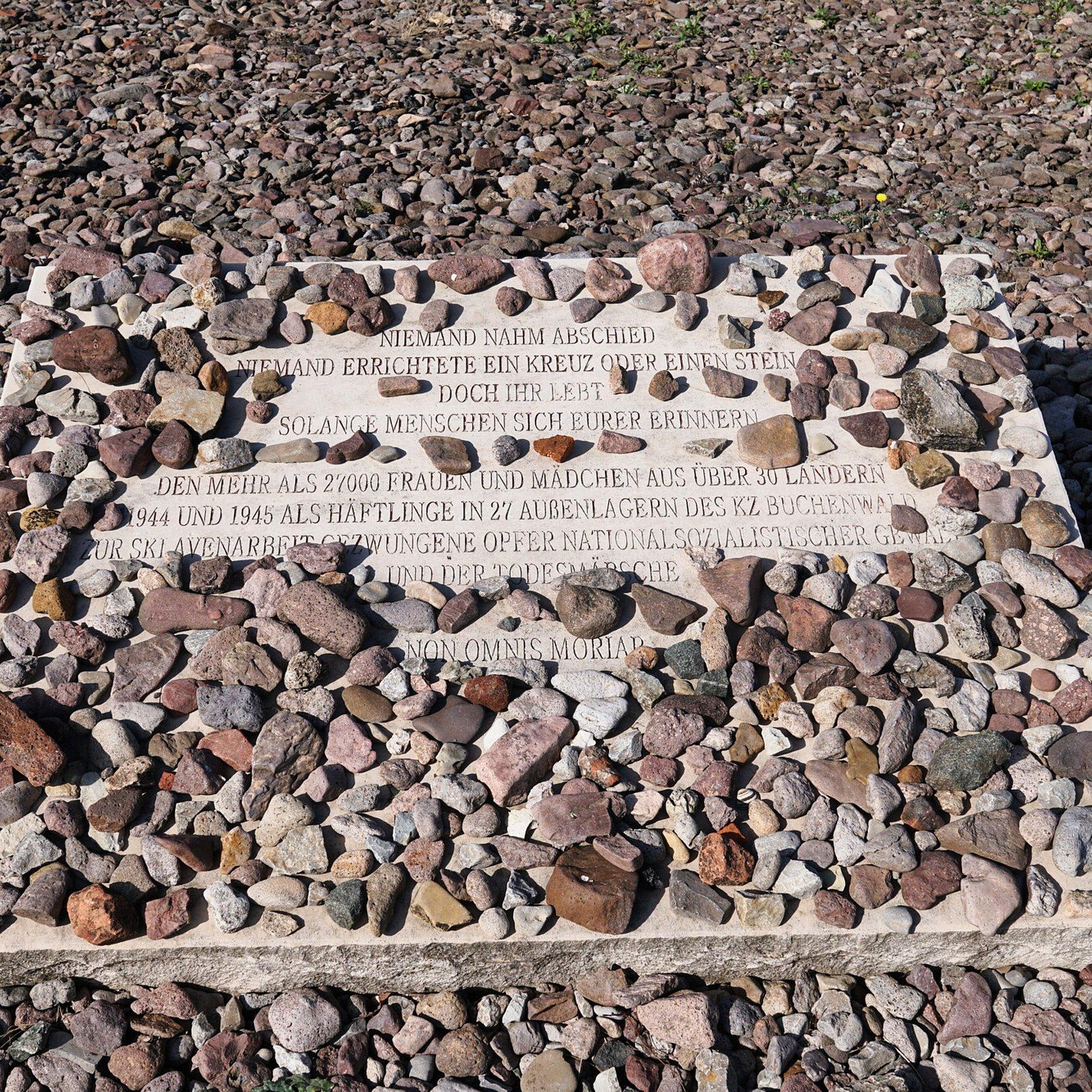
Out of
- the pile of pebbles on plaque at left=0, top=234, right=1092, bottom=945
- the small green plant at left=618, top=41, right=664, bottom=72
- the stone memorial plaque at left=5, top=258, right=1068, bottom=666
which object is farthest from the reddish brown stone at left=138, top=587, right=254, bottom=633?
the small green plant at left=618, top=41, right=664, bottom=72

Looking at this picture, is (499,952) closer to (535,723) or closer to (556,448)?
(535,723)

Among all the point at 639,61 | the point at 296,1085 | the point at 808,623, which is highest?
the point at 639,61

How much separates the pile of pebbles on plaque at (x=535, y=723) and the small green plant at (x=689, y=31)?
4.50 m

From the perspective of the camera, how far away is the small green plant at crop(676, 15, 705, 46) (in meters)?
7.38

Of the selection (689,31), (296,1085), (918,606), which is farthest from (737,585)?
(689,31)

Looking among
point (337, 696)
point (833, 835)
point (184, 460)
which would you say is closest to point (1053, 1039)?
point (833, 835)

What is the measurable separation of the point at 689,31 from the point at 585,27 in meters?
0.77

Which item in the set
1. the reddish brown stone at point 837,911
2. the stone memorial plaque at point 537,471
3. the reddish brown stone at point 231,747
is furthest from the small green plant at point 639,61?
the reddish brown stone at point 837,911

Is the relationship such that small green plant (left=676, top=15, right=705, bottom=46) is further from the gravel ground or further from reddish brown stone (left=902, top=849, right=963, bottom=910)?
reddish brown stone (left=902, top=849, right=963, bottom=910)

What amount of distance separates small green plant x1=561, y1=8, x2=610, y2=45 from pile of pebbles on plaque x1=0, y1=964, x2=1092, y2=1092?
6.64 m

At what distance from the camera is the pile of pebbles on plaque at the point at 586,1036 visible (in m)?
2.70

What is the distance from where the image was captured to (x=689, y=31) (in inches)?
293

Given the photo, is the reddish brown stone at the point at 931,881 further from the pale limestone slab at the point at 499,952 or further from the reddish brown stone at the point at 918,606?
the reddish brown stone at the point at 918,606

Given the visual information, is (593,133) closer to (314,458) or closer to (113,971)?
(314,458)
